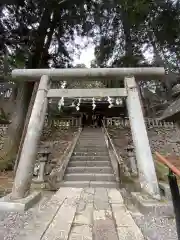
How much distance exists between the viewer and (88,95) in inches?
184

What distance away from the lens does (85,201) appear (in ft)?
13.2

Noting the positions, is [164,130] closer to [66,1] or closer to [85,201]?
[66,1]

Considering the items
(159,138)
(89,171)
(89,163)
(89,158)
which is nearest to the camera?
(89,171)

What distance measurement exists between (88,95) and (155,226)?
2863mm

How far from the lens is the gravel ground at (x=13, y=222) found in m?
2.49

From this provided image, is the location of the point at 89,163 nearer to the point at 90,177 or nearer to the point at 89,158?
the point at 89,158

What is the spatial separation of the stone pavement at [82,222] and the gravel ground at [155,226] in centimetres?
11

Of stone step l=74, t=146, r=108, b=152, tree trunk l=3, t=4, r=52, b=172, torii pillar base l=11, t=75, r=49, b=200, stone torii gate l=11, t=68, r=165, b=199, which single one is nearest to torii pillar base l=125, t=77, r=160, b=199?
stone torii gate l=11, t=68, r=165, b=199

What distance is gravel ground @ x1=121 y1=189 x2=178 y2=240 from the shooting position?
2438 mm

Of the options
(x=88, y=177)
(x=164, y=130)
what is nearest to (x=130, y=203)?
(x=88, y=177)

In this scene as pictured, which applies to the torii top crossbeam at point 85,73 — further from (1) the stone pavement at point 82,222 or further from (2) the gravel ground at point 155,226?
(2) the gravel ground at point 155,226

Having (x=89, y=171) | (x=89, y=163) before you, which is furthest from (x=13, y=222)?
(x=89, y=163)

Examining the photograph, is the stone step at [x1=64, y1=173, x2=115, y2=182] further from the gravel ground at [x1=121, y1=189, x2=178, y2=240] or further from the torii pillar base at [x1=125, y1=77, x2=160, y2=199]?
the gravel ground at [x1=121, y1=189, x2=178, y2=240]

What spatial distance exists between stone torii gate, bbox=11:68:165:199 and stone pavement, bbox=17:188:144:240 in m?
0.62
